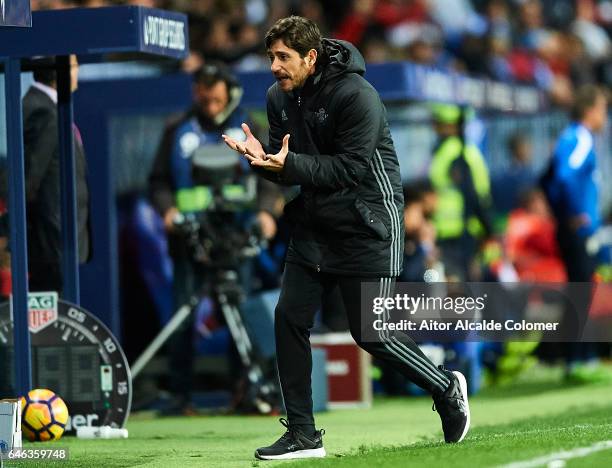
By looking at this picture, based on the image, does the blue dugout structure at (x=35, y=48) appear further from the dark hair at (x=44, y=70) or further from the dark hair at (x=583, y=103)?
the dark hair at (x=583, y=103)

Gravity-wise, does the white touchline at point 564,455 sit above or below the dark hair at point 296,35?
below

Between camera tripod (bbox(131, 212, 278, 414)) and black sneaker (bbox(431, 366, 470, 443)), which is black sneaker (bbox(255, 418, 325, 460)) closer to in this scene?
black sneaker (bbox(431, 366, 470, 443))

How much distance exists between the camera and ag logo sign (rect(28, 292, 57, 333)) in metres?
10.0

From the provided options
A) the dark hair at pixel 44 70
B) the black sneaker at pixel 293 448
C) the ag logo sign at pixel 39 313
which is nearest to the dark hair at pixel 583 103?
the dark hair at pixel 44 70

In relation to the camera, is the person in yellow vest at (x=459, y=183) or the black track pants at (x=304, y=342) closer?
the black track pants at (x=304, y=342)

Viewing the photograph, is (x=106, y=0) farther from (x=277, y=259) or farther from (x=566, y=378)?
(x=566, y=378)

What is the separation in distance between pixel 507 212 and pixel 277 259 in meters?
3.91

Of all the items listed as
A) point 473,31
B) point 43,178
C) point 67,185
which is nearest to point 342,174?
point 67,185

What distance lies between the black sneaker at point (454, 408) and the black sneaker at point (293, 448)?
2.05 ft

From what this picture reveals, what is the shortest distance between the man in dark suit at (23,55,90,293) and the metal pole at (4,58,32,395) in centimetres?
53

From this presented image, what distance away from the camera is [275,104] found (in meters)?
8.13

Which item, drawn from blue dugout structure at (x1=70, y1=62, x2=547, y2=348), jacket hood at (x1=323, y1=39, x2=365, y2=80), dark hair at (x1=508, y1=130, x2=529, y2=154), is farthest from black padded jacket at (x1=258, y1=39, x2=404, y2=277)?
dark hair at (x1=508, y1=130, x2=529, y2=154)

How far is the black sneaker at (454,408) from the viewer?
8086 millimetres

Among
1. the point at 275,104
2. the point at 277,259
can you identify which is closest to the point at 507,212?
the point at 277,259
